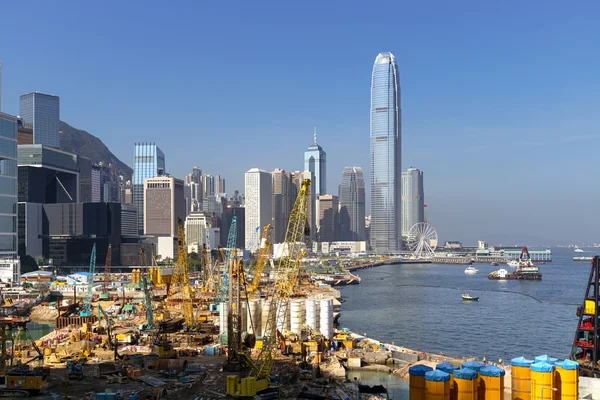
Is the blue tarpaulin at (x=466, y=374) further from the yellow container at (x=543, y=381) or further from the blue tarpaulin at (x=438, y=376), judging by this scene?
the yellow container at (x=543, y=381)

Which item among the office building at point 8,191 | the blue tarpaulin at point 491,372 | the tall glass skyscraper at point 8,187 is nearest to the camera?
the blue tarpaulin at point 491,372

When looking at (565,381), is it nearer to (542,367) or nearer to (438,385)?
(542,367)

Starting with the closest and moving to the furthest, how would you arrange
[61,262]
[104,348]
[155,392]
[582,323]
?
1. [155,392]
2. [582,323]
3. [104,348]
4. [61,262]

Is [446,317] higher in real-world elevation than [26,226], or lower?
lower

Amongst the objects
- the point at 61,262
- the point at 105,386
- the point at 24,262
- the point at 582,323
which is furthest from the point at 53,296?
the point at 582,323

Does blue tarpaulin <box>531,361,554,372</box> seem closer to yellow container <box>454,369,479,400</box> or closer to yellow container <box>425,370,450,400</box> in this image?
yellow container <box>454,369,479,400</box>

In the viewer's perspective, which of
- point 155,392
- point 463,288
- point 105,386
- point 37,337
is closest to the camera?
point 155,392

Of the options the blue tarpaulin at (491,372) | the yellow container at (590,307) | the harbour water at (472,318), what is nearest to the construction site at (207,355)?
the blue tarpaulin at (491,372)

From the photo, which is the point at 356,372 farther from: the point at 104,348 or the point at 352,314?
the point at 352,314
